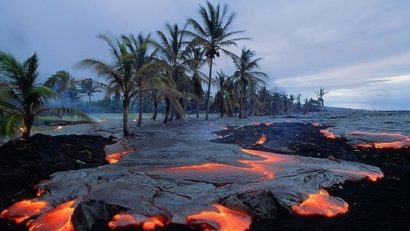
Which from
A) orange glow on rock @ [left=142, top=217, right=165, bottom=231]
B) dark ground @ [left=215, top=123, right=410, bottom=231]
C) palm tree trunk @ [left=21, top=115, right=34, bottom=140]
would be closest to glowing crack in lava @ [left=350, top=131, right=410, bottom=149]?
dark ground @ [left=215, top=123, right=410, bottom=231]

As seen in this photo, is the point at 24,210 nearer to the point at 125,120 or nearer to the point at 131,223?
the point at 131,223

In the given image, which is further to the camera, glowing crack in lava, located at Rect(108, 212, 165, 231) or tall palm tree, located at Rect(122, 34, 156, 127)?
tall palm tree, located at Rect(122, 34, 156, 127)

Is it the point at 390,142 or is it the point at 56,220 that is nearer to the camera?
the point at 56,220

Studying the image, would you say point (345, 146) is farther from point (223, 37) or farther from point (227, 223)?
point (223, 37)

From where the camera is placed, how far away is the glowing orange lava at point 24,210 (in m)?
6.16

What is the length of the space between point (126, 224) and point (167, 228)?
68cm

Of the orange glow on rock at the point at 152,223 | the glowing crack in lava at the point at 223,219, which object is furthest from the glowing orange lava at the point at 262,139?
the orange glow on rock at the point at 152,223

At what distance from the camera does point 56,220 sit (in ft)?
19.0

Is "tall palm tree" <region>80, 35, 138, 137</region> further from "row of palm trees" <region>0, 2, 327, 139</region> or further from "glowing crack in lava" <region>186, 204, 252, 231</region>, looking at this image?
"glowing crack in lava" <region>186, 204, 252, 231</region>

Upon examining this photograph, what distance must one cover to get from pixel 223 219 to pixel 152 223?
45.3 inches

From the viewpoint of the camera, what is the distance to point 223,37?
32719 mm

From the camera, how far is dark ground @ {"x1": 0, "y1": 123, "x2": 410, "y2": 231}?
226 inches

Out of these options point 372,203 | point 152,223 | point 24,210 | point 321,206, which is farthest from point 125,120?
point 372,203

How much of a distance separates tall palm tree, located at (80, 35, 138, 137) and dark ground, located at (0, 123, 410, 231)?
11.0ft
